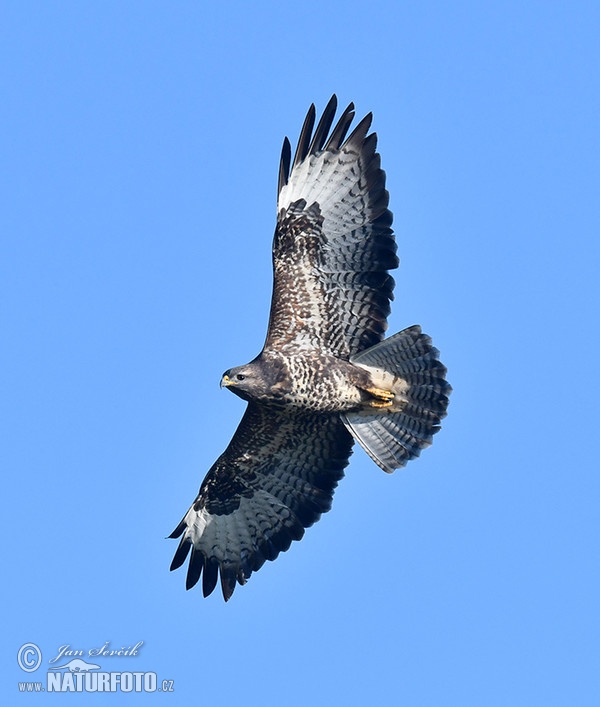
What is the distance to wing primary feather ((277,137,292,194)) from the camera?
621 inches

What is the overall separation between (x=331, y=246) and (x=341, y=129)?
125 centimetres

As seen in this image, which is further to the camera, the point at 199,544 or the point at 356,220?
the point at 199,544

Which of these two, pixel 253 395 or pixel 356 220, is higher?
pixel 356 220

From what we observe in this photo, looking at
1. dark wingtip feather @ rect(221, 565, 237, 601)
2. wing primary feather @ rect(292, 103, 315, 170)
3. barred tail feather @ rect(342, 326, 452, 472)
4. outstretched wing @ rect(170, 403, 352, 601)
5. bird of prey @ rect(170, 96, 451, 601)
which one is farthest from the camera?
dark wingtip feather @ rect(221, 565, 237, 601)

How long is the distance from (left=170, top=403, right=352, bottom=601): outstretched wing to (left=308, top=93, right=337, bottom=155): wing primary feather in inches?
113

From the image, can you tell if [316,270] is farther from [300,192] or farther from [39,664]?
[39,664]

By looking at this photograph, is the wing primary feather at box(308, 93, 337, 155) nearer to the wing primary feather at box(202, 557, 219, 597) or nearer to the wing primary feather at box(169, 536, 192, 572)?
the wing primary feather at box(169, 536, 192, 572)

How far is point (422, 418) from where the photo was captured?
52.5 ft

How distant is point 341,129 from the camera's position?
1577 centimetres

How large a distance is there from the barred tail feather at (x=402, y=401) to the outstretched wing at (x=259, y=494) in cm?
39

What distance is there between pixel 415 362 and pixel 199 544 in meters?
3.37

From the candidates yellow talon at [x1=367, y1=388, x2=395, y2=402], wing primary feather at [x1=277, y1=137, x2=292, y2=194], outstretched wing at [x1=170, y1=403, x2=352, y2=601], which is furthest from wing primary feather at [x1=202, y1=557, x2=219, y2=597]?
wing primary feather at [x1=277, y1=137, x2=292, y2=194]

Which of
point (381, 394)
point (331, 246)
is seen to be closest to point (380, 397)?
point (381, 394)

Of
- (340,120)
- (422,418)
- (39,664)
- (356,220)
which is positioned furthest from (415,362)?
(39,664)
